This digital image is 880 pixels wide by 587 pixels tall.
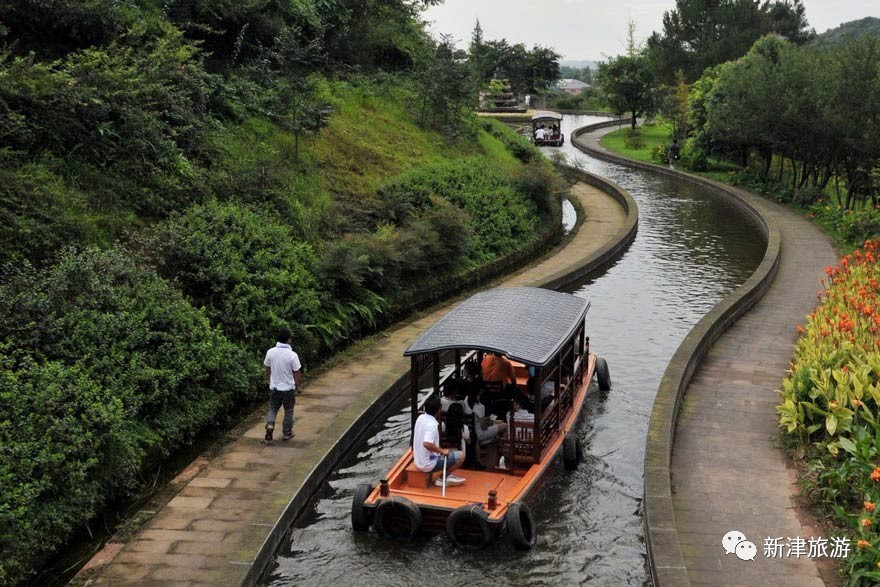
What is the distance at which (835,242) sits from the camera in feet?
92.0

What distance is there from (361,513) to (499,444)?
2.38 m

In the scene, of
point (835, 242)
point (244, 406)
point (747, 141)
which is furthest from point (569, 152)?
point (244, 406)

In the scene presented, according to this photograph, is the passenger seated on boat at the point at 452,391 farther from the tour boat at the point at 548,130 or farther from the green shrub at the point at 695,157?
the tour boat at the point at 548,130

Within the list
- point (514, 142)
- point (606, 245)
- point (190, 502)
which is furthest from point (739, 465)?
point (514, 142)

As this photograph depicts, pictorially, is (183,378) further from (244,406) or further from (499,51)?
(499,51)

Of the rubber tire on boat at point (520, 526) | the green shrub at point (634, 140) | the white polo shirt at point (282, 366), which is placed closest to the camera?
the rubber tire on boat at point (520, 526)

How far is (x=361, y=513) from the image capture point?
1069 centimetres

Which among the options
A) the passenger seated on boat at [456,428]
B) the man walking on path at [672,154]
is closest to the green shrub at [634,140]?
the man walking on path at [672,154]

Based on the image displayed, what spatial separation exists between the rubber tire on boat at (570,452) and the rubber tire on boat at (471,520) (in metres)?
2.75

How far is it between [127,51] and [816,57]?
26.3 meters

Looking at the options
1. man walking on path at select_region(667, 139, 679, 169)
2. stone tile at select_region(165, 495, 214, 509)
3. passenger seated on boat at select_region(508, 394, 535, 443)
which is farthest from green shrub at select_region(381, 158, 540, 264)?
man walking on path at select_region(667, 139, 679, 169)

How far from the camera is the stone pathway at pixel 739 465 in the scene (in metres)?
9.53

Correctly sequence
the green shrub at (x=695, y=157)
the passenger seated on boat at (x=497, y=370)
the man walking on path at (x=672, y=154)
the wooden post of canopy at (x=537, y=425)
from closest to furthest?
the wooden post of canopy at (x=537, y=425), the passenger seated on boat at (x=497, y=370), the green shrub at (x=695, y=157), the man walking on path at (x=672, y=154)

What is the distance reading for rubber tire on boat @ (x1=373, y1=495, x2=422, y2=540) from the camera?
34.0 feet
